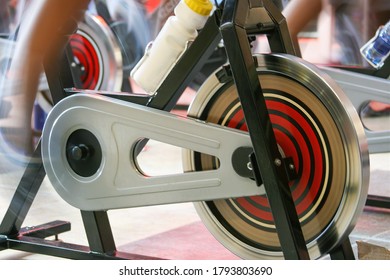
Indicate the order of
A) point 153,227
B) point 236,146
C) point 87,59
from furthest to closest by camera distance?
point 87,59, point 153,227, point 236,146

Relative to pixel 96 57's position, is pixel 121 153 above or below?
below

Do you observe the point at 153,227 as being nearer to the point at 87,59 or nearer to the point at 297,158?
the point at 297,158

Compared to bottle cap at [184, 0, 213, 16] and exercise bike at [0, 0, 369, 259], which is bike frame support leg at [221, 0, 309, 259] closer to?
exercise bike at [0, 0, 369, 259]

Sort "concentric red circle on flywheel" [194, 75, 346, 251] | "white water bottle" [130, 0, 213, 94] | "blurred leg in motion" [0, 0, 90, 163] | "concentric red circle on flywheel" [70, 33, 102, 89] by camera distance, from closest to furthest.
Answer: "concentric red circle on flywheel" [194, 75, 346, 251] < "white water bottle" [130, 0, 213, 94] < "blurred leg in motion" [0, 0, 90, 163] < "concentric red circle on flywheel" [70, 33, 102, 89]

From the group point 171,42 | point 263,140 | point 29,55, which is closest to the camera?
point 263,140

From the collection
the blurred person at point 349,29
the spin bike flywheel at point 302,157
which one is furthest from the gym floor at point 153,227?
the blurred person at point 349,29

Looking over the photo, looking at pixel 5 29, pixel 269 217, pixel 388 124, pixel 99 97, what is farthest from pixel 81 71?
pixel 269 217

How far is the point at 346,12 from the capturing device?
172 inches

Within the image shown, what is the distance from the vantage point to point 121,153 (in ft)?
6.47

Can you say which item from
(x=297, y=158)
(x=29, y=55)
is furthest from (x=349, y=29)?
(x=297, y=158)

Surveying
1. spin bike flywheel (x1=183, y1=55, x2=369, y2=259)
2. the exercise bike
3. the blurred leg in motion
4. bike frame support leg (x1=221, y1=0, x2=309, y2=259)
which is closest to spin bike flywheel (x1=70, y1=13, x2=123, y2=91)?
the blurred leg in motion

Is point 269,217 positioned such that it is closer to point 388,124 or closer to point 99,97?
point 99,97

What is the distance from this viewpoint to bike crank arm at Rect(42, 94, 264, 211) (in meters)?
1.85

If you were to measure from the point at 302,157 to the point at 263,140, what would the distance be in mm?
180
